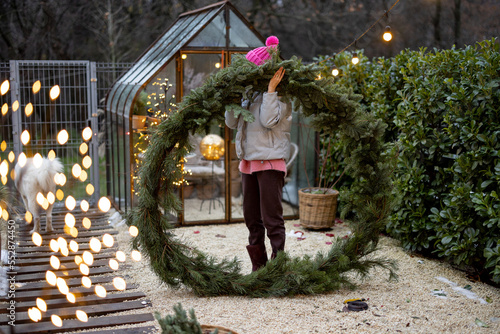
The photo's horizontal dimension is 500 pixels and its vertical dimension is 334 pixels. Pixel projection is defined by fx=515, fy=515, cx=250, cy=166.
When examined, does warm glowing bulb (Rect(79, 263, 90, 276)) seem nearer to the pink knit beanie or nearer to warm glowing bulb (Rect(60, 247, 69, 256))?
warm glowing bulb (Rect(60, 247, 69, 256))

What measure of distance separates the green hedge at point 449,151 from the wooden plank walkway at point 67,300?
270 centimetres

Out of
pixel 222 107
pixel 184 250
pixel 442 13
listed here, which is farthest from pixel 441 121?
pixel 442 13

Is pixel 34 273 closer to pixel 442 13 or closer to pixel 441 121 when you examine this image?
pixel 441 121

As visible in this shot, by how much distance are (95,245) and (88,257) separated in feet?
1.54

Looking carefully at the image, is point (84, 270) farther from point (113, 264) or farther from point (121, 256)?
point (121, 256)

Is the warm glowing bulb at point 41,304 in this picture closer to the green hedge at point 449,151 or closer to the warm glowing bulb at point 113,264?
the warm glowing bulb at point 113,264

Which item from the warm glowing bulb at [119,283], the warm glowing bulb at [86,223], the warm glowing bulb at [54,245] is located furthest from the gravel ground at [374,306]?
the warm glowing bulb at [86,223]

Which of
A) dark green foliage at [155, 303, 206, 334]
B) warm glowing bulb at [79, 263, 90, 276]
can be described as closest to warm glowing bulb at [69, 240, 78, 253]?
warm glowing bulb at [79, 263, 90, 276]

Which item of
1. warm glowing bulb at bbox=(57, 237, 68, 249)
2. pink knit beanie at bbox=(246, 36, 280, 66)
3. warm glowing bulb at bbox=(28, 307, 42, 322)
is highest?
pink knit beanie at bbox=(246, 36, 280, 66)

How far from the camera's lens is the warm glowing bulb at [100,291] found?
449cm

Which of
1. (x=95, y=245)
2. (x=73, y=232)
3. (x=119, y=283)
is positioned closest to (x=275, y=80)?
(x=119, y=283)

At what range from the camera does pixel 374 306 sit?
416 centimetres

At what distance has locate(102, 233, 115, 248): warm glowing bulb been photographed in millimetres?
6421

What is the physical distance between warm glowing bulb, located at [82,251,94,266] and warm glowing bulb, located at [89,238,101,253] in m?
0.13
